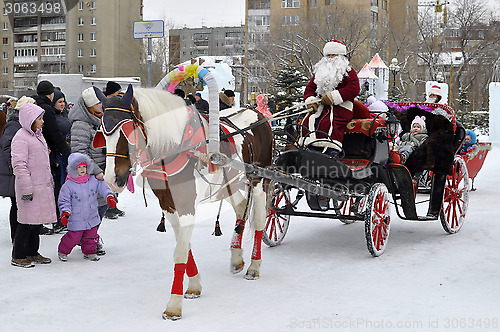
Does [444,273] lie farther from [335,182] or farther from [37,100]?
[37,100]

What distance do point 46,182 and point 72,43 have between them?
57.4m

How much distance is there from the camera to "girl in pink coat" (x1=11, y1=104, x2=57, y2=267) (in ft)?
20.4

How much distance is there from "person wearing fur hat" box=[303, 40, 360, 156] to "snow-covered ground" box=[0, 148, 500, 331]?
4.48 feet

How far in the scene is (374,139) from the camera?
6.94 metres

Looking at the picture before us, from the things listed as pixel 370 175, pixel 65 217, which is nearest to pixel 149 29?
pixel 65 217

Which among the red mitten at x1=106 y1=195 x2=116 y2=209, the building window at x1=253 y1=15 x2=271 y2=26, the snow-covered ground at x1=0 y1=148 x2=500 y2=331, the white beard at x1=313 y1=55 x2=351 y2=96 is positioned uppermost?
the building window at x1=253 y1=15 x2=271 y2=26

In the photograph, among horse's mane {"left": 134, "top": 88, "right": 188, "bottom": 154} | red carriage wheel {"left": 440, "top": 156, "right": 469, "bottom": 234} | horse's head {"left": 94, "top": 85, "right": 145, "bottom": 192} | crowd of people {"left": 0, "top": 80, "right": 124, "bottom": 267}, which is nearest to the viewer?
horse's head {"left": 94, "top": 85, "right": 145, "bottom": 192}

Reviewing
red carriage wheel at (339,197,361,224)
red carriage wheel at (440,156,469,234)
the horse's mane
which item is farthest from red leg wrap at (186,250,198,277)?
red carriage wheel at (440,156,469,234)

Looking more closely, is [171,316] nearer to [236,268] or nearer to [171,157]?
[171,157]

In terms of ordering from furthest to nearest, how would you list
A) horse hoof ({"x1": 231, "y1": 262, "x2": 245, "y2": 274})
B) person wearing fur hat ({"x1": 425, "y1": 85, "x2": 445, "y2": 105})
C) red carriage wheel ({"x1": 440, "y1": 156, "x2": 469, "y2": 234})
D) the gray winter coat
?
person wearing fur hat ({"x1": 425, "y1": 85, "x2": 445, "y2": 105}), red carriage wheel ({"x1": 440, "y1": 156, "x2": 469, "y2": 234}), the gray winter coat, horse hoof ({"x1": 231, "y1": 262, "x2": 245, "y2": 274})

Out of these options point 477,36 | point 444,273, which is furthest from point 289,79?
point 477,36

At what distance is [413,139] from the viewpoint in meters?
10.3

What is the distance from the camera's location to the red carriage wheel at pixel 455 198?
7945mm

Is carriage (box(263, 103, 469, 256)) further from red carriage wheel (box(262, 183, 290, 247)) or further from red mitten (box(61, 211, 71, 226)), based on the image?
red mitten (box(61, 211, 71, 226))
